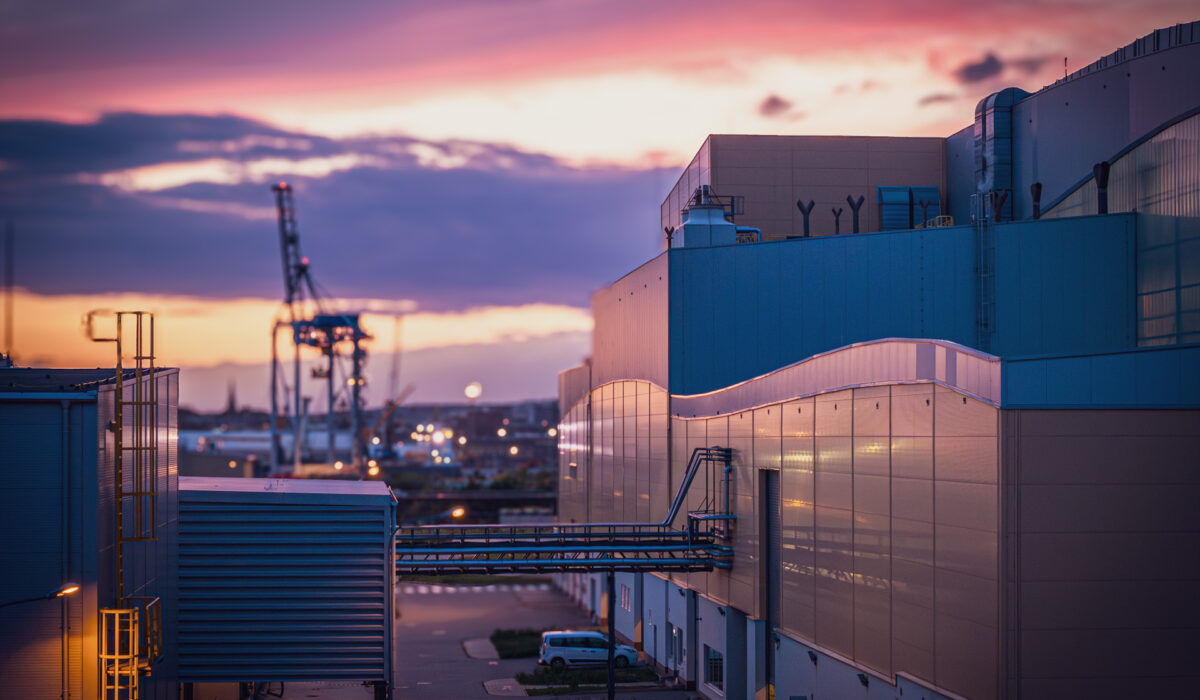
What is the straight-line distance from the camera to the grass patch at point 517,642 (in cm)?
3969

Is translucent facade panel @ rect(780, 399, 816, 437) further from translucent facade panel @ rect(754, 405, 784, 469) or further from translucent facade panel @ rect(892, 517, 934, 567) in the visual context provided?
translucent facade panel @ rect(892, 517, 934, 567)

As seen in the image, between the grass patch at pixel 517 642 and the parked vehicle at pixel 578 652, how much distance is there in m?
2.69

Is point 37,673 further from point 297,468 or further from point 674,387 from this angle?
point 297,468

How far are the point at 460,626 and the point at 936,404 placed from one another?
109 feet

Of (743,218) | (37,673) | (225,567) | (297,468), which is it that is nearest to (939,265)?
(743,218)

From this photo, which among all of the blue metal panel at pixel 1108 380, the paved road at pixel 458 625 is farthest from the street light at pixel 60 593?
the paved road at pixel 458 625

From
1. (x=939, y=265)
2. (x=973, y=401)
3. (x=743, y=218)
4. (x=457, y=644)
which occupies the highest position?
(x=743, y=218)

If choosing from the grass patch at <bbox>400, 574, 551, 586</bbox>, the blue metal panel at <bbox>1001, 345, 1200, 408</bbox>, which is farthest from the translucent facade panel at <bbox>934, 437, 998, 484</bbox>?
the grass patch at <bbox>400, 574, 551, 586</bbox>

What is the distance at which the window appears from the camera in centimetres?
2969

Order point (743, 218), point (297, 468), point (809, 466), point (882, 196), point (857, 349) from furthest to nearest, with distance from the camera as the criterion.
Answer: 1. point (297, 468)
2. point (743, 218)
3. point (882, 196)
4. point (809, 466)
5. point (857, 349)

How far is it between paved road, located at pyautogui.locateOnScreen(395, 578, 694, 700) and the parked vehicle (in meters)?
1.20

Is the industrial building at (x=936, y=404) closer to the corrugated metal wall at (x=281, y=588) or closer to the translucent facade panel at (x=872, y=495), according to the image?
the translucent facade panel at (x=872, y=495)

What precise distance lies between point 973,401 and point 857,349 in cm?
450

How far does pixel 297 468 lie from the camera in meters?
94.4
